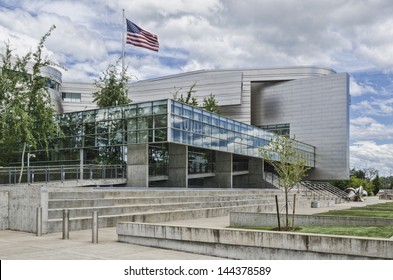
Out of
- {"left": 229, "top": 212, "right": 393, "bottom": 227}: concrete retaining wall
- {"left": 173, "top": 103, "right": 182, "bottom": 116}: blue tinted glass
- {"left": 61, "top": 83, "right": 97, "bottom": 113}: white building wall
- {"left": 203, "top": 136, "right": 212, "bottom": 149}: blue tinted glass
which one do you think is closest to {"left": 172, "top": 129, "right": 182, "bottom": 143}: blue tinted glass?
{"left": 173, "top": 103, "right": 182, "bottom": 116}: blue tinted glass

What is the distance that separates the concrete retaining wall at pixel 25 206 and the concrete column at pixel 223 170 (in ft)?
96.7

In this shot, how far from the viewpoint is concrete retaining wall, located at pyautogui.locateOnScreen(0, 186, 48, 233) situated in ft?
50.7

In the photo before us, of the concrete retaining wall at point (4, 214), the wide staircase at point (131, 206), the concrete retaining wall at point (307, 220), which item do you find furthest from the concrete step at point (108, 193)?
the concrete retaining wall at point (307, 220)

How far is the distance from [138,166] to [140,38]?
53.2 ft

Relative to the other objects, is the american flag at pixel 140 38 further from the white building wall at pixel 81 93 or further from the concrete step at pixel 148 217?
the white building wall at pixel 81 93

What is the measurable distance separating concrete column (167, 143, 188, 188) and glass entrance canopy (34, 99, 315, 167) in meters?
1.43

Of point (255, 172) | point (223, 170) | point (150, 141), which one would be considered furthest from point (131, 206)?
point (255, 172)

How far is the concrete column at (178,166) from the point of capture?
37225 millimetres

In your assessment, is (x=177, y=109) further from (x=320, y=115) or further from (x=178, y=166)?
(x=320, y=115)

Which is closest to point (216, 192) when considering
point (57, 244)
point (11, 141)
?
point (11, 141)

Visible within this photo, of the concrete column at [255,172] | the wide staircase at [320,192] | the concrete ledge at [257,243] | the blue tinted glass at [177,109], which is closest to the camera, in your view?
the concrete ledge at [257,243]

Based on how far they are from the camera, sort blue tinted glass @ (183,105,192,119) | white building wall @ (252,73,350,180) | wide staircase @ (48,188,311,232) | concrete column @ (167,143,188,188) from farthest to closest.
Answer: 1. white building wall @ (252,73,350,180)
2. concrete column @ (167,143,188,188)
3. blue tinted glass @ (183,105,192,119)
4. wide staircase @ (48,188,311,232)

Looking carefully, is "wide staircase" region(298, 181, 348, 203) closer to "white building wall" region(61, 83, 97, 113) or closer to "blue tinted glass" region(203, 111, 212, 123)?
"blue tinted glass" region(203, 111, 212, 123)

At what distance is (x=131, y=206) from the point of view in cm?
1892
